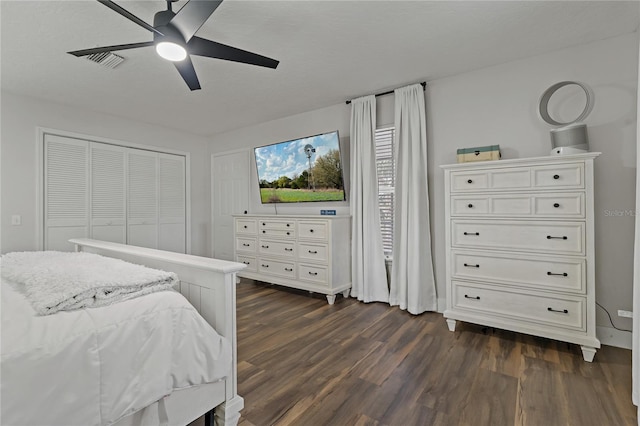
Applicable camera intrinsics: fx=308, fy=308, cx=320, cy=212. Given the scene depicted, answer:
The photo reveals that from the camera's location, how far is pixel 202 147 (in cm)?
558

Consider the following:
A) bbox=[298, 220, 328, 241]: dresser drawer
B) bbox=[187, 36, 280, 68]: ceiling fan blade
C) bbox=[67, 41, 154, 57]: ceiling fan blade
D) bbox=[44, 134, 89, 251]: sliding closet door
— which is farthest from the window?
bbox=[44, 134, 89, 251]: sliding closet door

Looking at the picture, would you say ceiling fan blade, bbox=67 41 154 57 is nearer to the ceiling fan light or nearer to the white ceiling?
the ceiling fan light

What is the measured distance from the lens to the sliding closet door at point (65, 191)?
383cm

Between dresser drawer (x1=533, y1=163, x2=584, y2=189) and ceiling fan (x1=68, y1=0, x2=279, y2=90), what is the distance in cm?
216

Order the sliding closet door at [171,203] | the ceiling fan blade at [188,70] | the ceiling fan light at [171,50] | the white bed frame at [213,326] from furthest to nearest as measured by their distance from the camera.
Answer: the sliding closet door at [171,203] → the ceiling fan blade at [188,70] → the ceiling fan light at [171,50] → the white bed frame at [213,326]

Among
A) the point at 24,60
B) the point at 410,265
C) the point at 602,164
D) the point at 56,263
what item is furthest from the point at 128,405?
the point at 602,164

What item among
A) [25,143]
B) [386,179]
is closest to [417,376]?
[386,179]

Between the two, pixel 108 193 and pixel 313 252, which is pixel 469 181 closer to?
pixel 313 252

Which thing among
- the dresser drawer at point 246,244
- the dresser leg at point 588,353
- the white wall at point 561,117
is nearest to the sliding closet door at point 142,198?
the dresser drawer at point 246,244

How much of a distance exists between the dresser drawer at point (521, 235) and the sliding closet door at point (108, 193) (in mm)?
4434

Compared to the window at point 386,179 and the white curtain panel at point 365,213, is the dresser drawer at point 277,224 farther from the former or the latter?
the window at point 386,179

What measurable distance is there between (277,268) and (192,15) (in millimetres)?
2918

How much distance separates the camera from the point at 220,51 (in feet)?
6.61

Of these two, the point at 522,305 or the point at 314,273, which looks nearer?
the point at 522,305
